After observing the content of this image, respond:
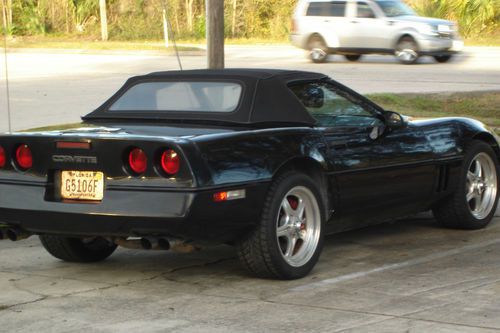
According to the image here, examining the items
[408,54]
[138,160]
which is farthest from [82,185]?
[408,54]

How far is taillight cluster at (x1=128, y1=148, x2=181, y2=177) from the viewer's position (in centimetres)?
622

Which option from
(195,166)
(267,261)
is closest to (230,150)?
(195,166)

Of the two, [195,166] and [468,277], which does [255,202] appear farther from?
[468,277]

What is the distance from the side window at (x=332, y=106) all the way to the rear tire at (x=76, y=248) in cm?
167

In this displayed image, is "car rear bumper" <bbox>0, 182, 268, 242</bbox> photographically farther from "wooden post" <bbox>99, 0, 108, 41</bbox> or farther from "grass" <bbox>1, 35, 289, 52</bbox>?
"wooden post" <bbox>99, 0, 108, 41</bbox>

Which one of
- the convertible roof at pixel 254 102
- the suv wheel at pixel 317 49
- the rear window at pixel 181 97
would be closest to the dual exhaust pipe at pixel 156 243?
the convertible roof at pixel 254 102

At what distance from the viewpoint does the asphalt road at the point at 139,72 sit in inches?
747

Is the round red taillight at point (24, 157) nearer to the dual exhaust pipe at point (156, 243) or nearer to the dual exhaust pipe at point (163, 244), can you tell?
the dual exhaust pipe at point (156, 243)

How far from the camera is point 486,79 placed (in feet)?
74.9

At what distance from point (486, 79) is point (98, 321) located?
1824cm

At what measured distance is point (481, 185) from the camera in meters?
8.63

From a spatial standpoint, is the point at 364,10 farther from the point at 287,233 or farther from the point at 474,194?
the point at 287,233

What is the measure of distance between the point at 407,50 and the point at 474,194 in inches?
804

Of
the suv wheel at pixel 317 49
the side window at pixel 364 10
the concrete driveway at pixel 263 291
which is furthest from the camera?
the suv wheel at pixel 317 49
